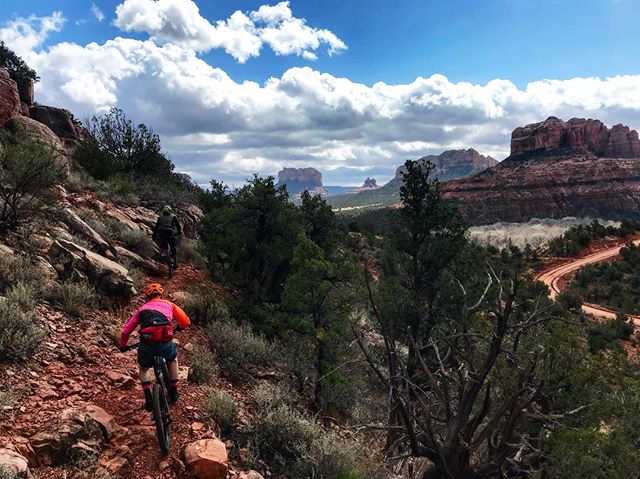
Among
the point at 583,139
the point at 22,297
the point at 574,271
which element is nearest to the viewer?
the point at 22,297

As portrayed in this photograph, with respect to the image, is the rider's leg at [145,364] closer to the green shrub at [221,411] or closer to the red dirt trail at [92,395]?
the red dirt trail at [92,395]

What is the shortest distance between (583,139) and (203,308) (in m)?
160

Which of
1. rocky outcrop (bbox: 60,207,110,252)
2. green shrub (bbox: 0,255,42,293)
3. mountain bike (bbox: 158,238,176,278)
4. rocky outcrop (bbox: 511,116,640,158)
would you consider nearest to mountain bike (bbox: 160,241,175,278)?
mountain bike (bbox: 158,238,176,278)

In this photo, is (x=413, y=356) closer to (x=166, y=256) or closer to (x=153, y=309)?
(x=166, y=256)

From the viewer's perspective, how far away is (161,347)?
18.6ft

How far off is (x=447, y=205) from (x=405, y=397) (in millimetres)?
13199

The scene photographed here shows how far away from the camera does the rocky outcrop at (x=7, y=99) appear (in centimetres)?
2430

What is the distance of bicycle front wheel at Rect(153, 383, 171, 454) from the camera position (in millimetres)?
5344

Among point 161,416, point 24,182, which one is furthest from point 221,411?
point 24,182

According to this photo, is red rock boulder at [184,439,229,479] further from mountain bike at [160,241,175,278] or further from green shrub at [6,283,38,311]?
mountain bike at [160,241,175,278]

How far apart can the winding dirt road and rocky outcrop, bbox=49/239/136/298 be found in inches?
1271

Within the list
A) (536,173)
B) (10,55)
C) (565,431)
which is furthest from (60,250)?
(536,173)

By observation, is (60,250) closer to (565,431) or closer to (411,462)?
(411,462)

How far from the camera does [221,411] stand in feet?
22.2
